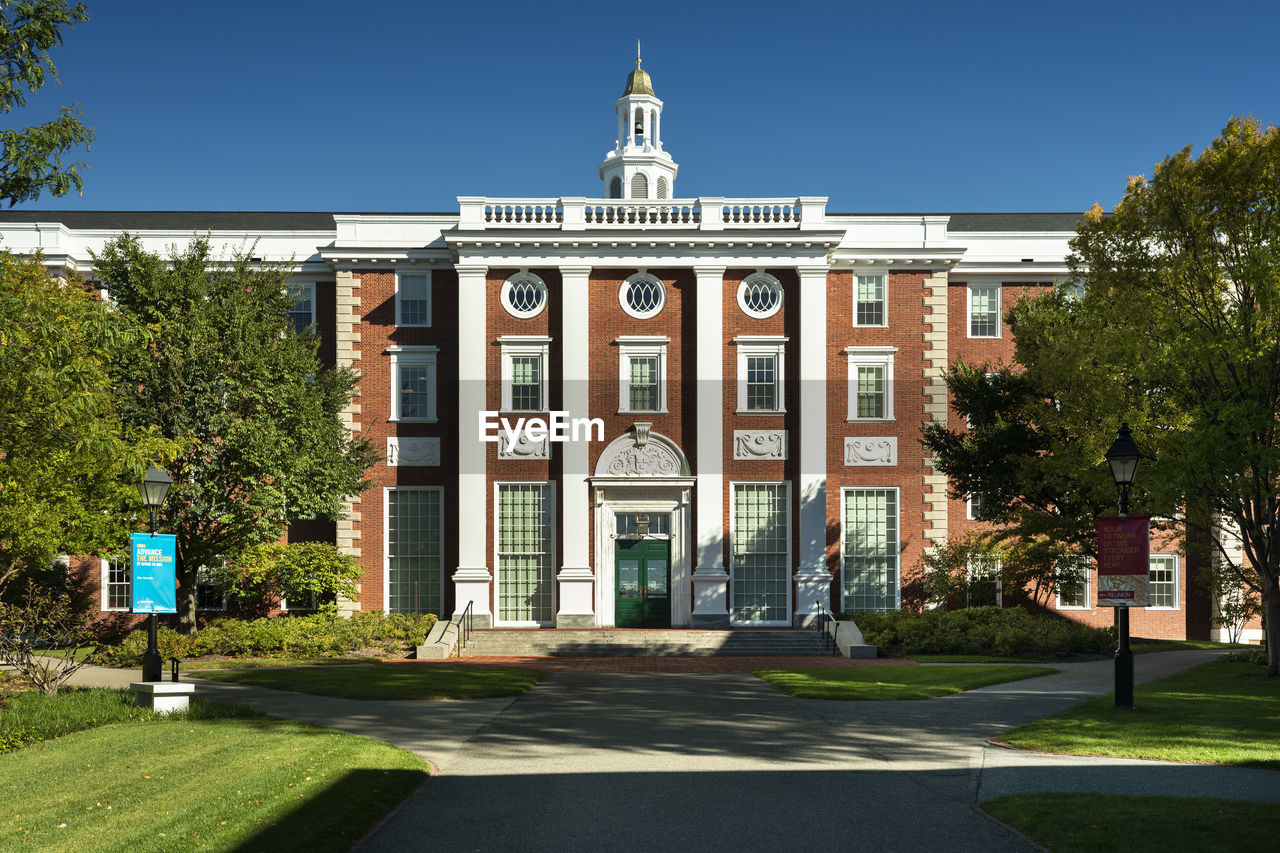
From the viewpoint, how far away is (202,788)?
10852mm

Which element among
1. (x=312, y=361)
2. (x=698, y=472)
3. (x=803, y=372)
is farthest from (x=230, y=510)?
(x=803, y=372)

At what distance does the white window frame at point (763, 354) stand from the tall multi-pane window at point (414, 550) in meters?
10.3

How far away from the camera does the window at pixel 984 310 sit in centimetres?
3497

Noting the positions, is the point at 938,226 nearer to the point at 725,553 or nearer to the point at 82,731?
the point at 725,553

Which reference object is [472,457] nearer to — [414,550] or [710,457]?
[414,550]

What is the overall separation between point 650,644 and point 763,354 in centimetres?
997

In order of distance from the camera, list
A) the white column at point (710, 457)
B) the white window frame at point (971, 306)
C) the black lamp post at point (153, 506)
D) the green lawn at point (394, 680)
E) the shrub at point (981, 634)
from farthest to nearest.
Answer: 1. the white window frame at point (971, 306)
2. the white column at point (710, 457)
3. the shrub at point (981, 634)
4. the green lawn at point (394, 680)
5. the black lamp post at point (153, 506)

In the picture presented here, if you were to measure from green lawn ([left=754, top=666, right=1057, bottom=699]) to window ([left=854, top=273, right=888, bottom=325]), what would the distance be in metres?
13.2

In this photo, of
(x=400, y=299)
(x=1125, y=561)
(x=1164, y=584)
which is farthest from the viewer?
(x=1164, y=584)

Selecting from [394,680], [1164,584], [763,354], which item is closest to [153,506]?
[394,680]

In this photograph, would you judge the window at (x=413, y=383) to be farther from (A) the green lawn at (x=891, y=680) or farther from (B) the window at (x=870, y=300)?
(A) the green lawn at (x=891, y=680)

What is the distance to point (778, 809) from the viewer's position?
34.0 feet
